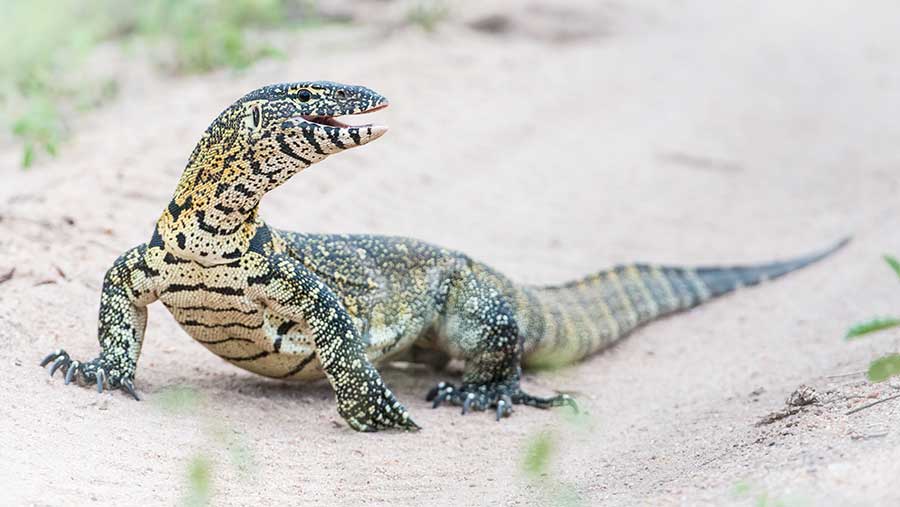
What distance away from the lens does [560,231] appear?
10.9 m

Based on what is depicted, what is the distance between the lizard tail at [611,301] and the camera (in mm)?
7980

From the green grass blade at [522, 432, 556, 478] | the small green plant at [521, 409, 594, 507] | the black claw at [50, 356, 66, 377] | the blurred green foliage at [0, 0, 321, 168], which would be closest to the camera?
the small green plant at [521, 409, 594, 507]

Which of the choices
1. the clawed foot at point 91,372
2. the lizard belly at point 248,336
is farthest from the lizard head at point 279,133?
the clawed foot at point 91,372

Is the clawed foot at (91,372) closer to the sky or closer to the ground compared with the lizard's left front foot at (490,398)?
closer to the sky

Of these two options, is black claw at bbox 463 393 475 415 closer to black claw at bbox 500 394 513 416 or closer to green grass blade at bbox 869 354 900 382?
black claw at bbox 500 394 513 416

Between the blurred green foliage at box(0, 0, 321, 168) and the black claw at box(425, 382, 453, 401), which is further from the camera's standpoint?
the blurred green foliage at box(0, 0, 321, 168)

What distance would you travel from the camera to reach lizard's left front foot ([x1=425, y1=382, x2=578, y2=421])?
23.5ft

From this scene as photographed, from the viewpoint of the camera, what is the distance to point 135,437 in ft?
18.6

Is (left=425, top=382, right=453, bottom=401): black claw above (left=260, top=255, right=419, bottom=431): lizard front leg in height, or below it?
below

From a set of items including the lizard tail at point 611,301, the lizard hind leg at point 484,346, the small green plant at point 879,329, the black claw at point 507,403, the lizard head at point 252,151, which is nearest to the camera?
the small green plant at point 879,329

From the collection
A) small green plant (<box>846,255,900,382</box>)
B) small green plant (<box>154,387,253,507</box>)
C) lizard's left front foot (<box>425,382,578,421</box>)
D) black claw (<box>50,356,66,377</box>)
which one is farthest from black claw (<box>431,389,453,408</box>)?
small green plant (<box>846,255,900,382</box>)

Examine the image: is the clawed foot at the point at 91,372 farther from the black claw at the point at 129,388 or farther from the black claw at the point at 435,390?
the black claw at the point at 435,390

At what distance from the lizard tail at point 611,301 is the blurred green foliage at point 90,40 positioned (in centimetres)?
500

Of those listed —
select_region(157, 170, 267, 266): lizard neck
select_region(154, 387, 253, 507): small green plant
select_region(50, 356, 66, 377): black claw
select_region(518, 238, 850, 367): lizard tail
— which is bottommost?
select_region(518, 238, 850, 367): lizard tail
